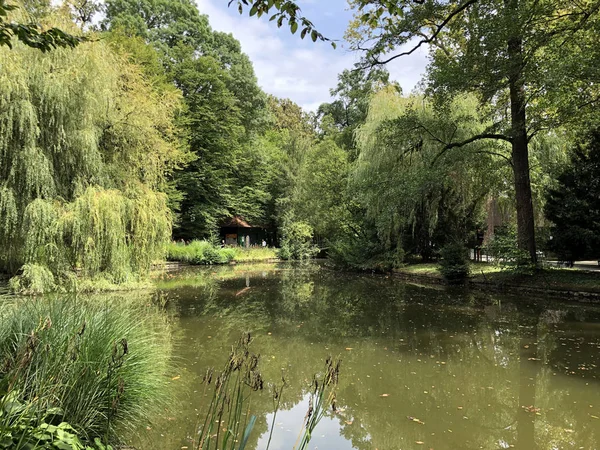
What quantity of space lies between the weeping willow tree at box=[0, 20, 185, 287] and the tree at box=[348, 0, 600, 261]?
7485 millimetres

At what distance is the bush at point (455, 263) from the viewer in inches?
563

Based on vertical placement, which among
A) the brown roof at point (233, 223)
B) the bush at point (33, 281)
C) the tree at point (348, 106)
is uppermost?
the tree at point (348, 106)

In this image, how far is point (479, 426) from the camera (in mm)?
3766

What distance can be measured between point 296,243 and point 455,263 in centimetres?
1570

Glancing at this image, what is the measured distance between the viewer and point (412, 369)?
5430 mm

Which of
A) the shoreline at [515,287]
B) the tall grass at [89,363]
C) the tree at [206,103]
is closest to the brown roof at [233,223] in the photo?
the tree at [206,103]

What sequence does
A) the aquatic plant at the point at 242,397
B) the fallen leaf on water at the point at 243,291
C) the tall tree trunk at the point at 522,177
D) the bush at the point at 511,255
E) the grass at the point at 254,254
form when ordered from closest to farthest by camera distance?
the aquatic plant at the point at 242,397
the tall tree trunk at the point at 522,177
the bush at the point at 511,255
the fallen leaf on water at the point at 243,291
the grass at the point at 254,254

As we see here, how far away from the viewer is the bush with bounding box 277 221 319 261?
2820cm

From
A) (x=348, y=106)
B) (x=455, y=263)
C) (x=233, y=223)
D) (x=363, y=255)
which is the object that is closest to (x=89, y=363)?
(x=455, y=263)

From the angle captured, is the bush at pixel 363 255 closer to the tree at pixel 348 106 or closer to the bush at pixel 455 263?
the bush at pixel 455 263

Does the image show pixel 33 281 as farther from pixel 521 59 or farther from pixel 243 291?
pixel 521 59

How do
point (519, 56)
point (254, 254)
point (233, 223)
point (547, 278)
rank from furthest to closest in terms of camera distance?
point (233, 223) < point (254, 254) < point (547, 278) < point (519, 56)

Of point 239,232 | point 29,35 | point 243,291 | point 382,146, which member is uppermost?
point 382,146

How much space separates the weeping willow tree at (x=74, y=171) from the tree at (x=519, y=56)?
7.48 meters
